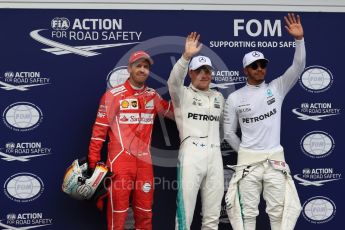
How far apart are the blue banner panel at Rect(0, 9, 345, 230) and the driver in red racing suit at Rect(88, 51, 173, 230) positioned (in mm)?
325

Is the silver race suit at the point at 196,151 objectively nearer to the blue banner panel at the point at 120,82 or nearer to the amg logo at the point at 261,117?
the amg logo at the point at 261,117

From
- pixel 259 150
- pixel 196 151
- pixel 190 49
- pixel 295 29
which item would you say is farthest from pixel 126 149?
pixel 295 29

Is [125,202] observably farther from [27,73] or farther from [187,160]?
[27,73]

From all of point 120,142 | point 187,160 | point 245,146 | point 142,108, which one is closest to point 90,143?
→ point 120,142

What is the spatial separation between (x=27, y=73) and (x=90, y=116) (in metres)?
0.62

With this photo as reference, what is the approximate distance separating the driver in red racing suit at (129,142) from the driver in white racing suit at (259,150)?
0.64 metres

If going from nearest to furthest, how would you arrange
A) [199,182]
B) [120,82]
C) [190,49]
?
[190,49] < [199,182] < [120,82]

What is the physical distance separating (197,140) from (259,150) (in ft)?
1.58

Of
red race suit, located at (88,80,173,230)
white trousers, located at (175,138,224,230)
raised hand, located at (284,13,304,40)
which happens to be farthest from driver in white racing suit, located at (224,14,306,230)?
red race suit, located at (88,80,173,230)

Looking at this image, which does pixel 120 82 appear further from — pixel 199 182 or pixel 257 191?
pixel 257 191

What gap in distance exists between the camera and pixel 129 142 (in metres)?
3.96

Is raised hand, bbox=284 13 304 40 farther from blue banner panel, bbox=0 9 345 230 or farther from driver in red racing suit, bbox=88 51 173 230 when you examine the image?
driver in red racing suit, bbox=88 51 173 230

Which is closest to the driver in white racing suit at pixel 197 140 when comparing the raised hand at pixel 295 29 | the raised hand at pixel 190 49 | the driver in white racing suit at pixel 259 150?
the raised hand at pixel 190 49

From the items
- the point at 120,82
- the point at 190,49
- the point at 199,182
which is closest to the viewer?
the point at 190,49
